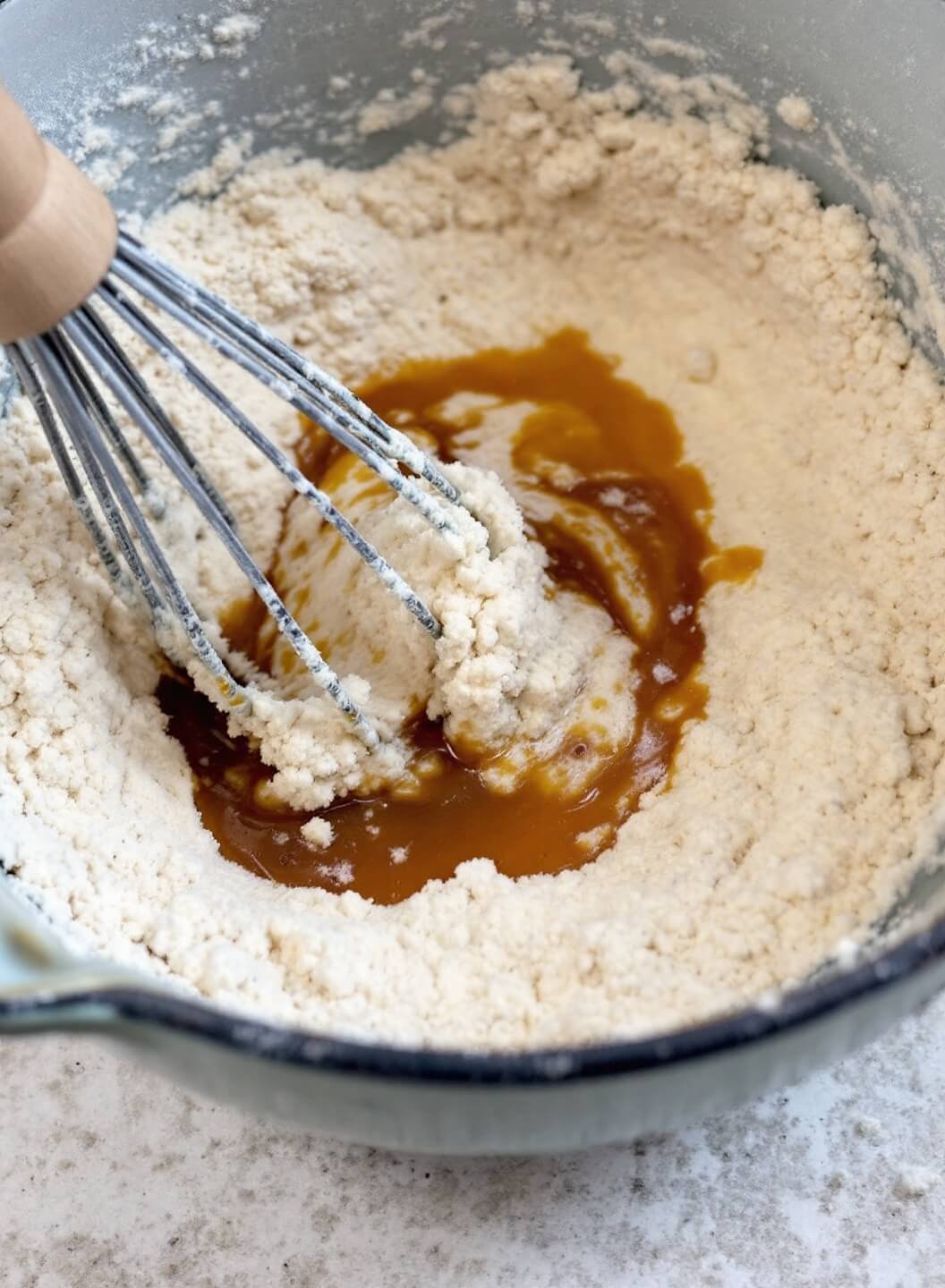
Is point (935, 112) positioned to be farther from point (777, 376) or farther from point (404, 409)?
point (404, 409)

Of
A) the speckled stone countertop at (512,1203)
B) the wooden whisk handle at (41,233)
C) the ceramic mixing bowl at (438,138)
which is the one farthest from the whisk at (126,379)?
the speckled stone countertop at (512,1203)

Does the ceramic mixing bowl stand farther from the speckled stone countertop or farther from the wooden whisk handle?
the wooden whisk handle

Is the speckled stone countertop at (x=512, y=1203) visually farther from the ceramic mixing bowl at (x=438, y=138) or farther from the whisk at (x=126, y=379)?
the whisk at (x=126, y=379)

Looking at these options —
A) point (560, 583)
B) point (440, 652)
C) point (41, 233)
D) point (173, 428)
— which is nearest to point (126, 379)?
point (173, 428)

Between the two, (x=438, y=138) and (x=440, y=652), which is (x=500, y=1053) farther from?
(x=438, y=138)

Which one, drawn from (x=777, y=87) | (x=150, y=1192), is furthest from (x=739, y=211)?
(x=150, y=1192)

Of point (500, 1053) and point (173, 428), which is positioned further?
point (173, 428)
